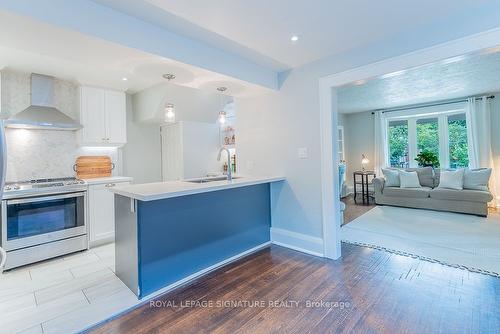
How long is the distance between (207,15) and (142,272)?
216 centimetres

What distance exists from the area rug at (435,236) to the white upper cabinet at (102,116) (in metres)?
3.90

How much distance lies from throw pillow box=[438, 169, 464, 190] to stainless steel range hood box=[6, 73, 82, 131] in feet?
21.6

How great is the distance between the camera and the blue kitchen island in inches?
81.6

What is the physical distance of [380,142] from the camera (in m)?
6.63

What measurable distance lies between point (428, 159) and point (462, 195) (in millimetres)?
1483

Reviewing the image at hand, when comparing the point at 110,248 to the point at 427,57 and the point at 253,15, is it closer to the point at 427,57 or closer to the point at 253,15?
the point at 253,15

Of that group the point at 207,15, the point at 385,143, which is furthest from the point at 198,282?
the point at 385,143

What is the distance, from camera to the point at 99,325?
1.75 m

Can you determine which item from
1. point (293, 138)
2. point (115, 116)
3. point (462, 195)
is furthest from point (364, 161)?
point (115, 116)

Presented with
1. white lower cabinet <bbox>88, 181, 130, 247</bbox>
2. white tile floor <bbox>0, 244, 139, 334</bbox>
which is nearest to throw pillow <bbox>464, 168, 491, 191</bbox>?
white tile floor <bbox>0, 244, 139, 334</bbox>

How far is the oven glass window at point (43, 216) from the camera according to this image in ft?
8.72

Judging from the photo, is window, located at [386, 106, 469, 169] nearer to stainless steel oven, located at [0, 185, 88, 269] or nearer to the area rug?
the area rug

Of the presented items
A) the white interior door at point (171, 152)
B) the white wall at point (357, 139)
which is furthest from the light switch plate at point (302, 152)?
the white wall at point (357, 139)

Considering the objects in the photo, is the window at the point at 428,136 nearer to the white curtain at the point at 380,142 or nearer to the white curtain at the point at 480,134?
the white curtain at the point at 380,142
